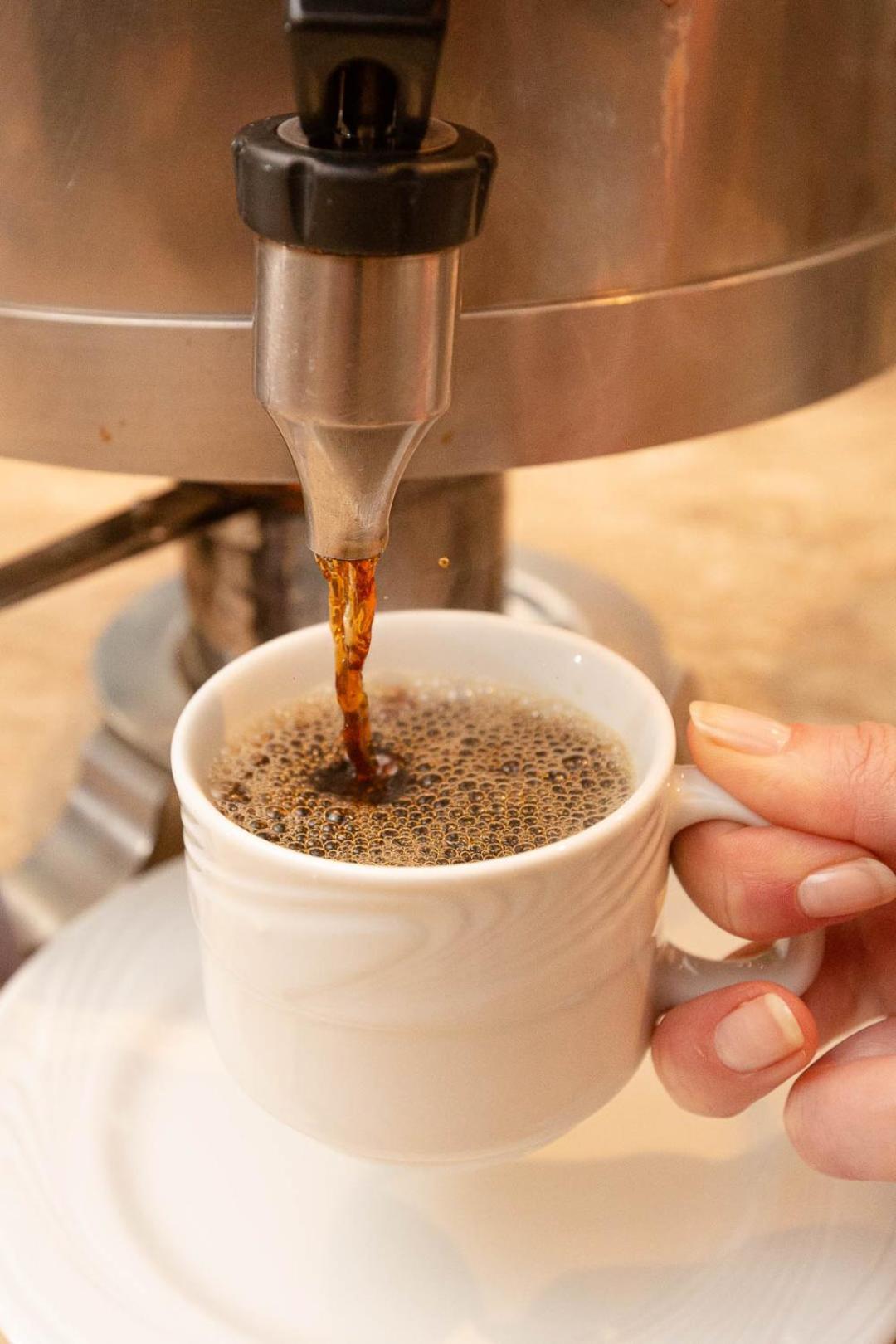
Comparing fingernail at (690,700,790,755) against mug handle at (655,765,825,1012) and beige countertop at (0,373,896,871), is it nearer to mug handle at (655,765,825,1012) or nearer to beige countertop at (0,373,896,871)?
mug handle at (655,765,825,1012)

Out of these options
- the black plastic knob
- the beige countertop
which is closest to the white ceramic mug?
the black plastic knob

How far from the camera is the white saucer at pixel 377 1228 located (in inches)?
14.9

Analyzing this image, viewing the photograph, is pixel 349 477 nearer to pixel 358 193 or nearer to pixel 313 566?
pixel 358 193

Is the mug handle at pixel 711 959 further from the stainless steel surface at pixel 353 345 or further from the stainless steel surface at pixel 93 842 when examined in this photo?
the stainless steel surface at pixel 93 842

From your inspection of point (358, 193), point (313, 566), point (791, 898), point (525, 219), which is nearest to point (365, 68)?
point (358, 193)

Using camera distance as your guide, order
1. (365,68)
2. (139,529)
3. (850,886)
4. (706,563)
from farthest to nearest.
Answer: (706,563) → (139,529) → (850,886) → (365,68)

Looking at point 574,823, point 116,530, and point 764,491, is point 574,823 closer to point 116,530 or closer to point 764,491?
point 116,530

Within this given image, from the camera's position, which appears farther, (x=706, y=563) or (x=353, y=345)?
(x=706, y=563)

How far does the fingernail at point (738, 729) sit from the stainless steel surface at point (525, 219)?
9 cm

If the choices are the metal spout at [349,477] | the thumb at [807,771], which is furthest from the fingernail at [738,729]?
the metal spout at [349,477]

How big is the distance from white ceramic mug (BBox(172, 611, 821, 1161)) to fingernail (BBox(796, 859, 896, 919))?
0.09 feet

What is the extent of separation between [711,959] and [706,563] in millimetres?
548

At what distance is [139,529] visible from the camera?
0.63 m

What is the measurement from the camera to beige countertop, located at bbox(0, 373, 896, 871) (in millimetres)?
780
